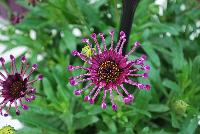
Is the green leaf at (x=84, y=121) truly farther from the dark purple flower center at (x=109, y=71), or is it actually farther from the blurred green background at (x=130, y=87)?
the dark purple flower center at (x=109, y=71)

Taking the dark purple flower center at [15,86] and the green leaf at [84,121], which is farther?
the green leaf at [84,121]

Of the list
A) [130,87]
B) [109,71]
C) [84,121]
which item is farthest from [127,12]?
[84,121]

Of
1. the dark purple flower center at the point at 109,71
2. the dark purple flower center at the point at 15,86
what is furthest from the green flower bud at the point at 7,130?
the dark purple flower center at the point at 109,71

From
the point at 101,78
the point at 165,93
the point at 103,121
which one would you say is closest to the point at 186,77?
the point at 165,93

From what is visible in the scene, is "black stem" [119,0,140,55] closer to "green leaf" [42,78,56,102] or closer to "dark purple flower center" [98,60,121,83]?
"dark purple flower center" [98,60,121,83]

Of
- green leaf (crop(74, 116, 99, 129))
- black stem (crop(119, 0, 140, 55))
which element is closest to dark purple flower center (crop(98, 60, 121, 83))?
black stem (crop(119, 0, 140, 55))

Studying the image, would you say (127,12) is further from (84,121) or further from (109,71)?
(84,121)
